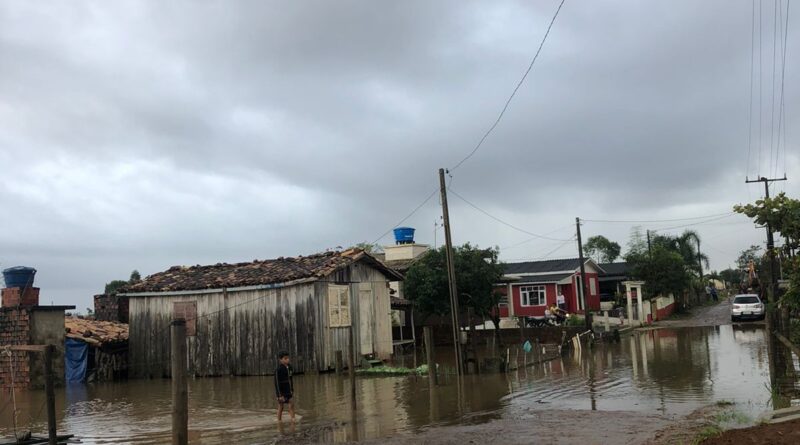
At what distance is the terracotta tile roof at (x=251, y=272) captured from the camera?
24250 millimetres

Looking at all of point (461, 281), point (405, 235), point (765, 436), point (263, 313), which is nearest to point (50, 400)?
point (765, 436)

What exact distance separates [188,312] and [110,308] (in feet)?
26.4

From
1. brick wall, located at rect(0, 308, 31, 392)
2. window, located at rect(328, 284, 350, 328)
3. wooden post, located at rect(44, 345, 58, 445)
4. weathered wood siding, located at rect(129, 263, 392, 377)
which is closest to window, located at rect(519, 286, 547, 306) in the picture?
weathered wood siding, located at rect(129, 263, 392, 377)

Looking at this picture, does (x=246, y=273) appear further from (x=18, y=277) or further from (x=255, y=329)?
(x=18, y=277)

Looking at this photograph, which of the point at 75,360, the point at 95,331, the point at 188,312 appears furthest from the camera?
the point at 95,331

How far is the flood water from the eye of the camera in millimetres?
13273

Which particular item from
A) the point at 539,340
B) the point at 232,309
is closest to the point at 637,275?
the point at 539,340

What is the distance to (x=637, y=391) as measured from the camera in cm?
1611

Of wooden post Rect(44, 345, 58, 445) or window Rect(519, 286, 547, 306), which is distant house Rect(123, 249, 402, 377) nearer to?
wooden post Rect(44, 345, 58, 445)

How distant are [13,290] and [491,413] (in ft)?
58.3

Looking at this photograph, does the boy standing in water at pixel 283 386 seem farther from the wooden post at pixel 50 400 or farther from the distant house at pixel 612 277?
the distant house at pixel 612 277

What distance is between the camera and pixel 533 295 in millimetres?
47031

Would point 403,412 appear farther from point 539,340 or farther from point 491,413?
point 539,340

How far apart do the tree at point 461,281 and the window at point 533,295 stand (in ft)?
45.6
